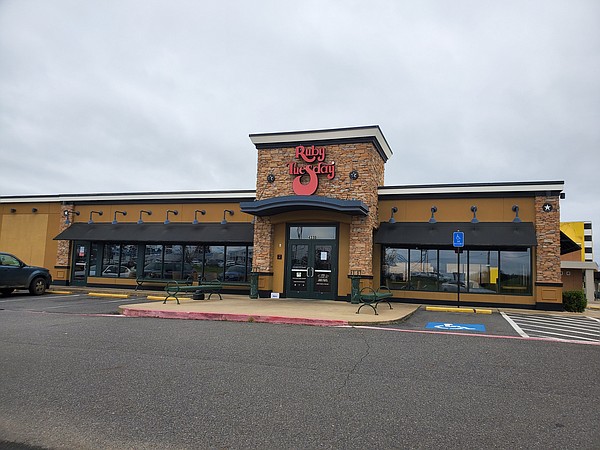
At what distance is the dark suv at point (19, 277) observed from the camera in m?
18.3

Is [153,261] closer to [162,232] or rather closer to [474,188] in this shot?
[162,232]

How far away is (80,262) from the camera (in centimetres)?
2425

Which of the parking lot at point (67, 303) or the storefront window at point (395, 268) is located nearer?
the parking lot at point (67, 303)

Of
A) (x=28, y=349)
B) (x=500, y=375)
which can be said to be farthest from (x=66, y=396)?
(x=500, y=375)

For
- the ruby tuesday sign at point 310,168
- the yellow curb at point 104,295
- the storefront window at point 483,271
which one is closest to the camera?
the storefront window at point 483,271

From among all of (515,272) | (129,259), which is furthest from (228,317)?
(129,259)

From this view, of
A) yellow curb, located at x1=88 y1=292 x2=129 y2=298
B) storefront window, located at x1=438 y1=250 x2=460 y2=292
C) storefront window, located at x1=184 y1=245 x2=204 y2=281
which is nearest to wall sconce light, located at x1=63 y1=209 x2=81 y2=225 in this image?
yellow curb, located at x1=88 y1=292 x2=129 y2=298

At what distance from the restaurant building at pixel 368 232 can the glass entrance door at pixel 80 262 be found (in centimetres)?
451

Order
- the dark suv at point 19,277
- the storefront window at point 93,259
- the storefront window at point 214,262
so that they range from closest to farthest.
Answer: the dark suv at point 19,277 < the storefront window at point 214,262 < the storefront window at point 93,259

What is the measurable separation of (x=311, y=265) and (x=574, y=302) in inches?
394

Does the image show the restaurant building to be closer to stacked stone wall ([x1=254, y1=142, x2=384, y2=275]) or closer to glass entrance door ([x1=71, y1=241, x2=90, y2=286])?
stacked stone wall ([x1=254, y1=142, x2=384, y2=275])

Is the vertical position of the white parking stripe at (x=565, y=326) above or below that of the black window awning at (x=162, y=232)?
below

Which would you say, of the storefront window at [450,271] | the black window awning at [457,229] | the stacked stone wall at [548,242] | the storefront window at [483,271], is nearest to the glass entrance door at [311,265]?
the black window awning at [457,229]

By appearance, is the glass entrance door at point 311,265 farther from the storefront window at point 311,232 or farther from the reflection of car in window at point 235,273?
the reflection of car in window at point 235,273
